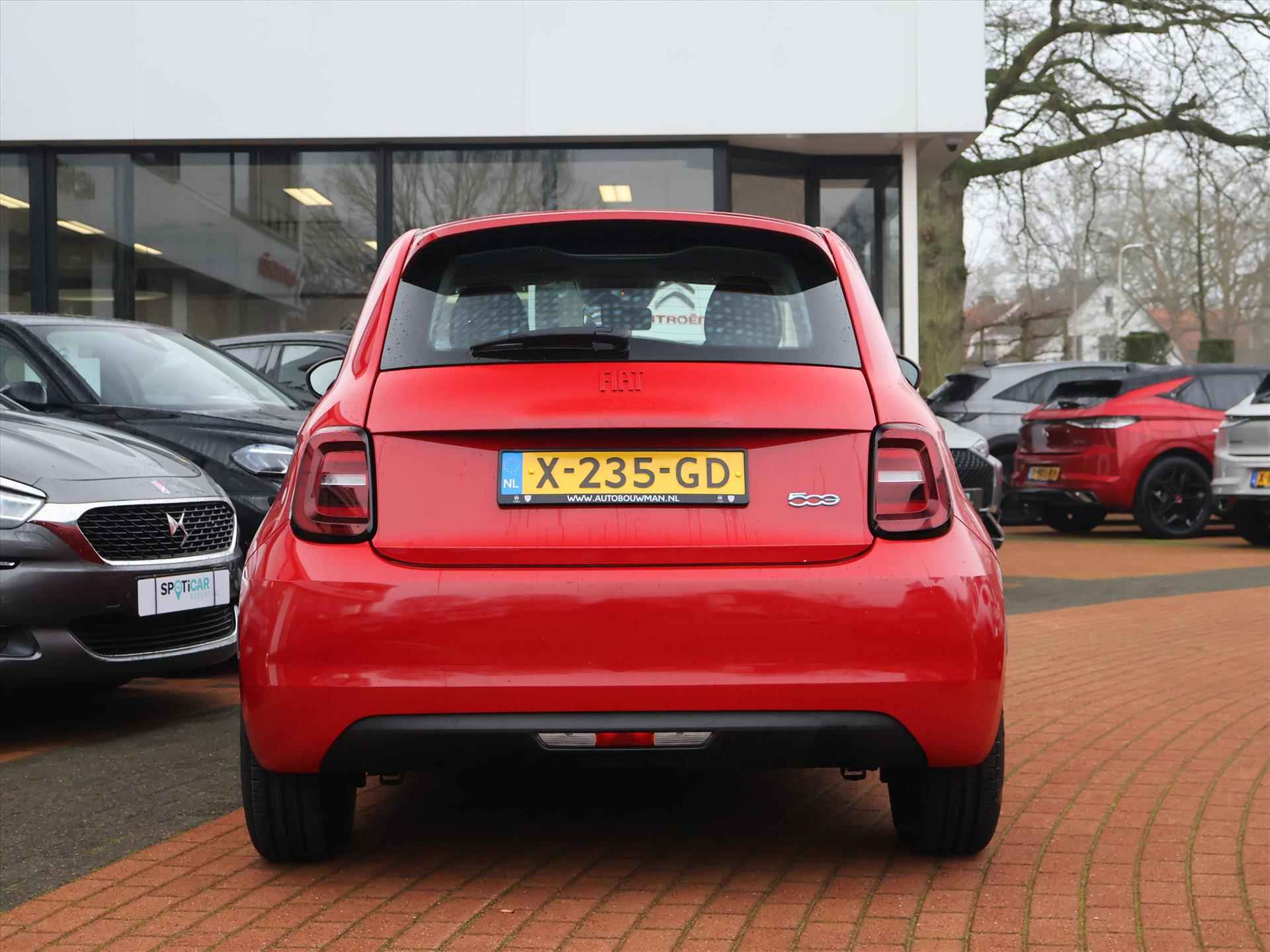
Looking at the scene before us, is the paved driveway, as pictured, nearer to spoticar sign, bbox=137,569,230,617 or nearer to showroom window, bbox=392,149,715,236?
spoticar sign, bbox=137,569,230,617

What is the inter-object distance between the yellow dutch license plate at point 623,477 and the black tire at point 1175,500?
1342cm

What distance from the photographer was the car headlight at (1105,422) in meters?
16.0

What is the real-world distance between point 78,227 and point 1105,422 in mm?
10593

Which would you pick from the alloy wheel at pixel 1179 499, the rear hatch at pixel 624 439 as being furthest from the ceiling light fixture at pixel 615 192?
the rear hatch at pixel 624 439

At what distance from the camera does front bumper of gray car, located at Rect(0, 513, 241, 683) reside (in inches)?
219

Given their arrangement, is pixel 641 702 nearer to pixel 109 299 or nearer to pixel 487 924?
pixel 487 924

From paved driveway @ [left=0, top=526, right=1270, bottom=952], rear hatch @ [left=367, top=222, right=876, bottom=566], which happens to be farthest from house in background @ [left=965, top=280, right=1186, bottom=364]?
rear hatch @ [left=367, top=222, right=876, bottom=566]

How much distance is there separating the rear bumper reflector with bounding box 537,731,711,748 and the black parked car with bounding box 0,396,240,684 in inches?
109

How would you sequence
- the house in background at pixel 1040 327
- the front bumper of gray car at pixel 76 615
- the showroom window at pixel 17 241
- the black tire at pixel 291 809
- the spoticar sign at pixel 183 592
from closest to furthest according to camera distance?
the black tire at pixel 291 809, the front bumper of gray car at pixel 76 615, the spoticar sign at pixel 183 592, the showroom window at pixel 17 241, the house in background at pixel 1040 327

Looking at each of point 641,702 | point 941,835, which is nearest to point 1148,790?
point 941,835

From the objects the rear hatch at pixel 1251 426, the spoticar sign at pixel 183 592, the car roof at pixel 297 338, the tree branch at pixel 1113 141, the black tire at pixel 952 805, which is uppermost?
the tree branch at pixel 1113 141

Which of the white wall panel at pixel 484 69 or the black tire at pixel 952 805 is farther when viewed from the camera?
the white wall panel at pixel 484 69

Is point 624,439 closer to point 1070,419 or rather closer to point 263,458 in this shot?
point 263,458

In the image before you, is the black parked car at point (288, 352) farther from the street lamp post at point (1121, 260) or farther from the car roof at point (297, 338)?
the street lamp post at point (1121, 260)
